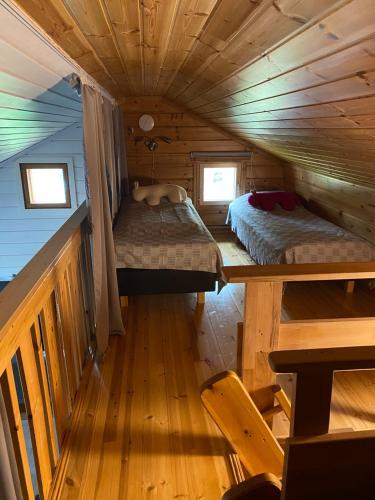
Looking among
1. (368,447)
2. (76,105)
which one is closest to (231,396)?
(368,447)

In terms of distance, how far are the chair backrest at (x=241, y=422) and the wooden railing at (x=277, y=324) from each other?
1.29 ft

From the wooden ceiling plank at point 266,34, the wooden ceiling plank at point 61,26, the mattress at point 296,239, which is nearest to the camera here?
the wooden ceiling plank at point 266,34

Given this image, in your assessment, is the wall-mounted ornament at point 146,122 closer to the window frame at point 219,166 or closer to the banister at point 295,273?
the window frame at point 219,166

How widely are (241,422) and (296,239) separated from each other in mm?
2417

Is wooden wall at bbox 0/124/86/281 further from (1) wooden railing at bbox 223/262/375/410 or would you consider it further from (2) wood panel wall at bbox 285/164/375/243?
(1) wooden railing at bbox 223/262/375/410

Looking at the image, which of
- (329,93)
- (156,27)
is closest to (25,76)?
(156,27)

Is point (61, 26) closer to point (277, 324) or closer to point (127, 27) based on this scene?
point (127, 27)

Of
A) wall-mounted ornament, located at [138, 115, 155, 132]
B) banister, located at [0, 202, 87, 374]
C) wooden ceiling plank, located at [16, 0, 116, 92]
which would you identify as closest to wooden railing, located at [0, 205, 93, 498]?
banister, located at [0, 202, 87, 374]

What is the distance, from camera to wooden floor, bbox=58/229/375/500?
1.58 m

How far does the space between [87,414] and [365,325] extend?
146 cm

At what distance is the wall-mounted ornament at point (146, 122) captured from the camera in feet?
16.2

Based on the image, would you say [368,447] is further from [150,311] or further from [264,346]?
[150,311]

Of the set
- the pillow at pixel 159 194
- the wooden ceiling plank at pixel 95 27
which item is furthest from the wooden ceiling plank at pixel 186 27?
the pillow at pixel 159 194

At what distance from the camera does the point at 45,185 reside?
4.70 meters
